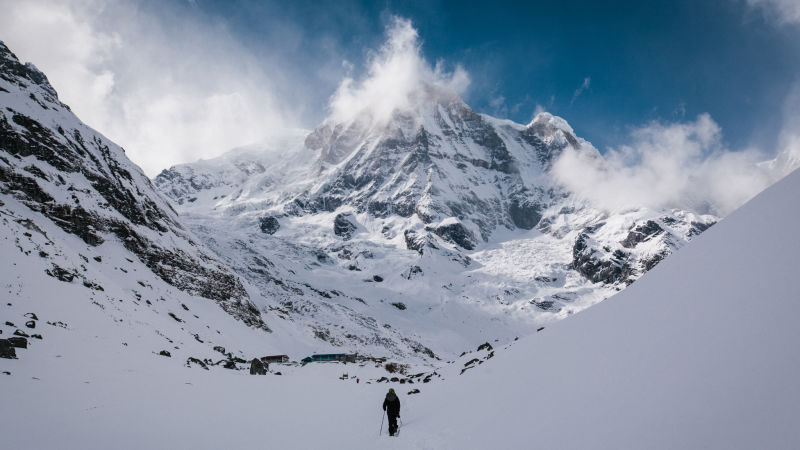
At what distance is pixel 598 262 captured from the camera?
166 metres

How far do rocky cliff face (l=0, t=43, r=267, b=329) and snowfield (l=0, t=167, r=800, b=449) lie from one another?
33350mm

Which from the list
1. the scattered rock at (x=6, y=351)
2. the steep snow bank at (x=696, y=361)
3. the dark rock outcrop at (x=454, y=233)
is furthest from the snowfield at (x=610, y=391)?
the dark rock outcrop at (x=454, y=233)

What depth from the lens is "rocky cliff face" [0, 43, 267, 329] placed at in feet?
117

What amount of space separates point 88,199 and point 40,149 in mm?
6852

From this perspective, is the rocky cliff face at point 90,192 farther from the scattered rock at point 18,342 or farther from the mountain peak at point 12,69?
the scattered rock at point 18,342

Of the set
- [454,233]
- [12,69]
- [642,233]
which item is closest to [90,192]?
[12,69]

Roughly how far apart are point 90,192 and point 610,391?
53.4 m

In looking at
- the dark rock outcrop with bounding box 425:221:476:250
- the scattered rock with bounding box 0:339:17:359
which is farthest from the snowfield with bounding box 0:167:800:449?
the dark rock outcrop with bounding box 425:221:476:250

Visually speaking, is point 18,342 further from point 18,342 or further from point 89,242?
point 89,242

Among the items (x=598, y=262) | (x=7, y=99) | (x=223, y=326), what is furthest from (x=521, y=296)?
(x=7, y=99)

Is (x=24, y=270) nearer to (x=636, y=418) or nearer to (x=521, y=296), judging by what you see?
(x=636, y=418)

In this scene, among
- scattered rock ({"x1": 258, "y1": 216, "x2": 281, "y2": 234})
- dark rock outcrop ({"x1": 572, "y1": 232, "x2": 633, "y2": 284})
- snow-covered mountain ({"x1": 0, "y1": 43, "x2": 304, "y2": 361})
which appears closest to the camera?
snow-covered mountain ({"x1": 0, "y1": 43, "x2": 304, "y2": 361})

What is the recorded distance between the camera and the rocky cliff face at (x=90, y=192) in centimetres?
3575

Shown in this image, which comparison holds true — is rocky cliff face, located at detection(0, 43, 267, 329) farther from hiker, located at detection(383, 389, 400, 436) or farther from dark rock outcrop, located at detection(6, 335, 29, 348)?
hiker, located at detection(383, 389, 400, 436)
